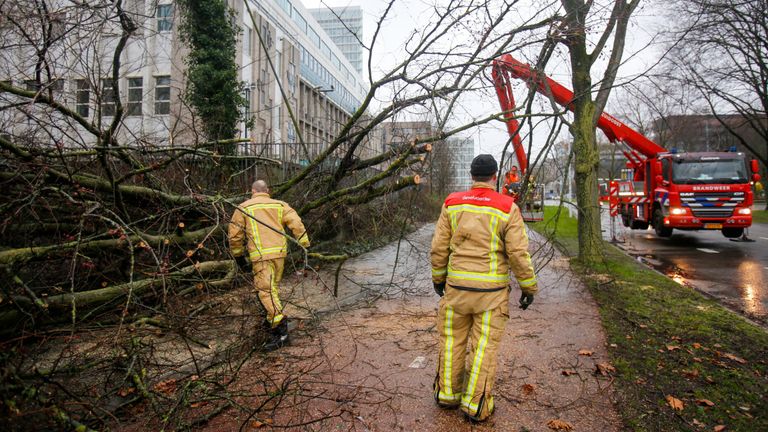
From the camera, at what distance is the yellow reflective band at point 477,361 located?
3.21 metres

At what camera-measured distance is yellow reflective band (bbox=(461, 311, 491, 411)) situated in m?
3.21

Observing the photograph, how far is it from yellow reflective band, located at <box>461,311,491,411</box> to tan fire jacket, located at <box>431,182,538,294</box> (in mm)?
235

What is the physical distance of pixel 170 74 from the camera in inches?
734

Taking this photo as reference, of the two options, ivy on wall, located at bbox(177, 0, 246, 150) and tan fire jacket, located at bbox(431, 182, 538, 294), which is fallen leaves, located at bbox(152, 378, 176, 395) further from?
ivy on wall, located at bbox(177, 0, 246, 150)

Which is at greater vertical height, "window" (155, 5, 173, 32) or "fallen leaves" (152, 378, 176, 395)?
"window" (155, 5, 173, 32)

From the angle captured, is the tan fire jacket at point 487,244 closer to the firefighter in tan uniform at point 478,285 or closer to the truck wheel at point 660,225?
the firefighter in tan uniform at point 478,285

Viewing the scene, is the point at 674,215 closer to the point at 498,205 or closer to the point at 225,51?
the point at 498,205

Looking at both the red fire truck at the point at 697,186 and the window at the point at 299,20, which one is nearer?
the red fire truck at the point at 697,186

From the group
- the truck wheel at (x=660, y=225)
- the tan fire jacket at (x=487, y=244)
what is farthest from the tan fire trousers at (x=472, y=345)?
the truck wheel at (x=660, y=225)

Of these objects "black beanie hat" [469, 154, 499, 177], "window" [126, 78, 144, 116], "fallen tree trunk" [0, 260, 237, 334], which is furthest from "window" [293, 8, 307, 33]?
"black beanie hat" [469, 154, 499, 177]

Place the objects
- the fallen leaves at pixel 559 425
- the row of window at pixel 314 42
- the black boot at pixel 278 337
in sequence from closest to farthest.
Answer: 1. the fallen leaves at pixel 559 425
2. the black boot at pixel 278 337
3. the row of window at pixel 314 42

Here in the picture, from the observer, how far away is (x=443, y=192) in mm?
29000

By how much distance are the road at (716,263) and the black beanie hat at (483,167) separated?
461 cm

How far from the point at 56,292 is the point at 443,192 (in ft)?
83.1
